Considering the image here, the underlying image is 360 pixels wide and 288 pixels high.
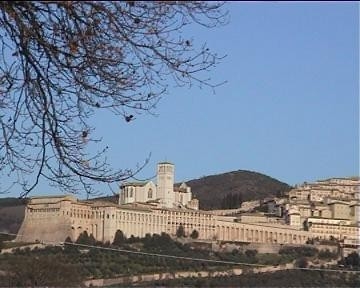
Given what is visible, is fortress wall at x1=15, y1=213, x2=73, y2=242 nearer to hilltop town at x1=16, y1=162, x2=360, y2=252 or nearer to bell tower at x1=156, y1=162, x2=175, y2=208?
hilltop town at x1=16, y1=162, x2=360, y2=252

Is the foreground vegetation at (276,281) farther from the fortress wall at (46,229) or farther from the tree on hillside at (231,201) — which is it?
the tree on hillside at (231,201)

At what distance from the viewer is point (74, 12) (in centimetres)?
366

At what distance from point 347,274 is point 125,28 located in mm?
28526

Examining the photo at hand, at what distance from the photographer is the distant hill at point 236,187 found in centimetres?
8466

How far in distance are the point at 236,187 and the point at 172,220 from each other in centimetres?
3072

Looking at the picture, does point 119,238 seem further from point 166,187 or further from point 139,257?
point 166,187

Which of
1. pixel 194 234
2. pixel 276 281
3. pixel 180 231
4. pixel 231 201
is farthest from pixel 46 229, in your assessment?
pixel 231 201

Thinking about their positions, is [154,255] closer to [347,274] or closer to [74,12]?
[347,274]

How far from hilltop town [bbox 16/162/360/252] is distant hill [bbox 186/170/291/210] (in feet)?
43.7

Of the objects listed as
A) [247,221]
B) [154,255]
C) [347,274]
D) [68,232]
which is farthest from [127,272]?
[247,221]

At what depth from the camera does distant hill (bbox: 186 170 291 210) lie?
84.7 metres

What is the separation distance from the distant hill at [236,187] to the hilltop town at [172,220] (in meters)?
13.3

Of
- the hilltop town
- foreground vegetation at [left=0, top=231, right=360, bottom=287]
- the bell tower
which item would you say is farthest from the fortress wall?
the bell tower

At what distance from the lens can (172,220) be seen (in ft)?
194
